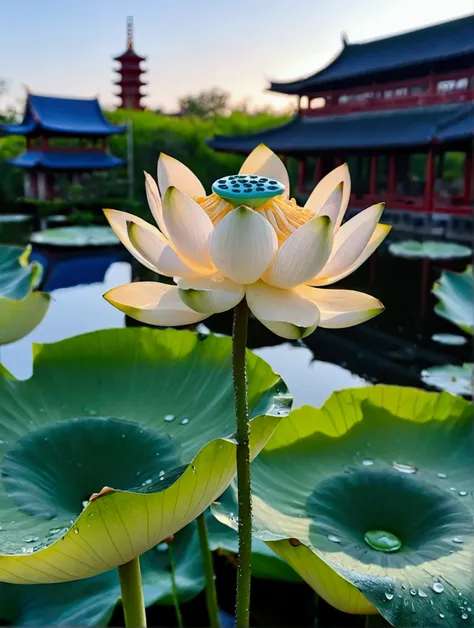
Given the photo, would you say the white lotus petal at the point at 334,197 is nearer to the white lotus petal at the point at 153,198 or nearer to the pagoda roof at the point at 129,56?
the white lotus petal at the point at 153,198

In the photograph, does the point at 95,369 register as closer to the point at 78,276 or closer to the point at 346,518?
the point at 346,518

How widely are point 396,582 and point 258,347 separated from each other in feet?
6.75

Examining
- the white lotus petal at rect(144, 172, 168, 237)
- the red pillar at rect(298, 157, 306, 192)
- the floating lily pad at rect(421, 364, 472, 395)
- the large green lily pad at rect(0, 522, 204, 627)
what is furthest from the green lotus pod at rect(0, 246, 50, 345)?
→ the red pillar at rect(298, 157, 306, 192)

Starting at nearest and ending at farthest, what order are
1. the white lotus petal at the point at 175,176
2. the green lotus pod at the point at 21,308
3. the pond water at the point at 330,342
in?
the white lotus petal at the point at 175,176 → the green lotus pod at the point at 21,308 → the pond water at the point at 330,342

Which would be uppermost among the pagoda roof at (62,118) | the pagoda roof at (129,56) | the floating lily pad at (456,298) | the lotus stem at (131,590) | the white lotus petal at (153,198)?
the pagoda roof at (129,56)

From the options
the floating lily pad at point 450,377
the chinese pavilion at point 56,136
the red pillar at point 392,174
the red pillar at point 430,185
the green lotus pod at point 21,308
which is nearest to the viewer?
the green lotus pod at point 21,308

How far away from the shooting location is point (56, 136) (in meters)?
9.74

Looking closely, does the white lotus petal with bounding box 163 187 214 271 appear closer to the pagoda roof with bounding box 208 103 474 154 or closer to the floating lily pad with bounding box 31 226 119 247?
the floating lily pad with bounding box 31 226 119 247

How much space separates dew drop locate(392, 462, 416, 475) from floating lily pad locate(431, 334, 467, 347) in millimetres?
2105

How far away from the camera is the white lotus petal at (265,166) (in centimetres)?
45

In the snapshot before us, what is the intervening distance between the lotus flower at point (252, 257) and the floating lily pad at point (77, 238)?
5028 mm

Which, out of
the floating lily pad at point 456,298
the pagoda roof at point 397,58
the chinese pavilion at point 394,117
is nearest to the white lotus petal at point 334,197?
the floating lily pad at point 456,298

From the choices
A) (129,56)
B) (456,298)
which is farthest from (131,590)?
(129,56)

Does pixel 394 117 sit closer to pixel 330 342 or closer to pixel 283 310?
pixel 330 342
